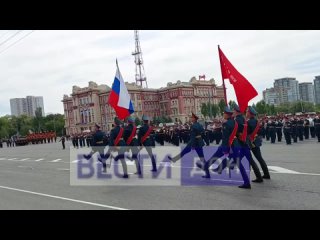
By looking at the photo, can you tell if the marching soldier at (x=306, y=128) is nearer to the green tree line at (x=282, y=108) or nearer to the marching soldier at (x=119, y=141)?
the marching soldier at (x=119, y=141)

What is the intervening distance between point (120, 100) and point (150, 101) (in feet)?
389

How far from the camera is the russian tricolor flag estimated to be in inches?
481

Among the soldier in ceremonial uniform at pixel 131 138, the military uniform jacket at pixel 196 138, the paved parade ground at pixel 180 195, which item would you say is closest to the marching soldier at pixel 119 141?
the soldier in ceremonial uniform at pixel 131 138

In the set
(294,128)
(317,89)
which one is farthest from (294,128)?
(317,89)

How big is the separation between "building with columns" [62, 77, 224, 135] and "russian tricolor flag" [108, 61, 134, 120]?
109 m

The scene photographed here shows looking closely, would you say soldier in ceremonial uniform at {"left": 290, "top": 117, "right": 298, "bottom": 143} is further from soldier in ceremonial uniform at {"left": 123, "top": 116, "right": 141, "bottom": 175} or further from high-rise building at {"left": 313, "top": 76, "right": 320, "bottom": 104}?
high-rise building at {"left": 313, "top": 76, "right": 320, "bottom": 104}

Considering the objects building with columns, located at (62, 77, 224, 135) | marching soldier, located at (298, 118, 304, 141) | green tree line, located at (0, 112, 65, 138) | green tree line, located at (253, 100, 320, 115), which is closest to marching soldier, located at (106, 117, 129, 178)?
marching soldier, located at (298, 118, 304, 141)

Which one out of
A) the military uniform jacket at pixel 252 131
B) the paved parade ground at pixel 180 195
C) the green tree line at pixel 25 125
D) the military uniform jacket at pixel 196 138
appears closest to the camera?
the paved parade ground at pixel 180 195

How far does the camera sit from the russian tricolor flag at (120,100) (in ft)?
40.1

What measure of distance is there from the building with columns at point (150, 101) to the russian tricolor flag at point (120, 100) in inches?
4279

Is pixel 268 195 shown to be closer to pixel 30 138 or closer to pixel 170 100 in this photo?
pixel 30 138

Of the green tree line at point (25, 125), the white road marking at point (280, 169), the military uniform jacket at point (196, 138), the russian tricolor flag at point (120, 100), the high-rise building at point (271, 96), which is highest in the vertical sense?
the high-rise building at point (271, 96)
